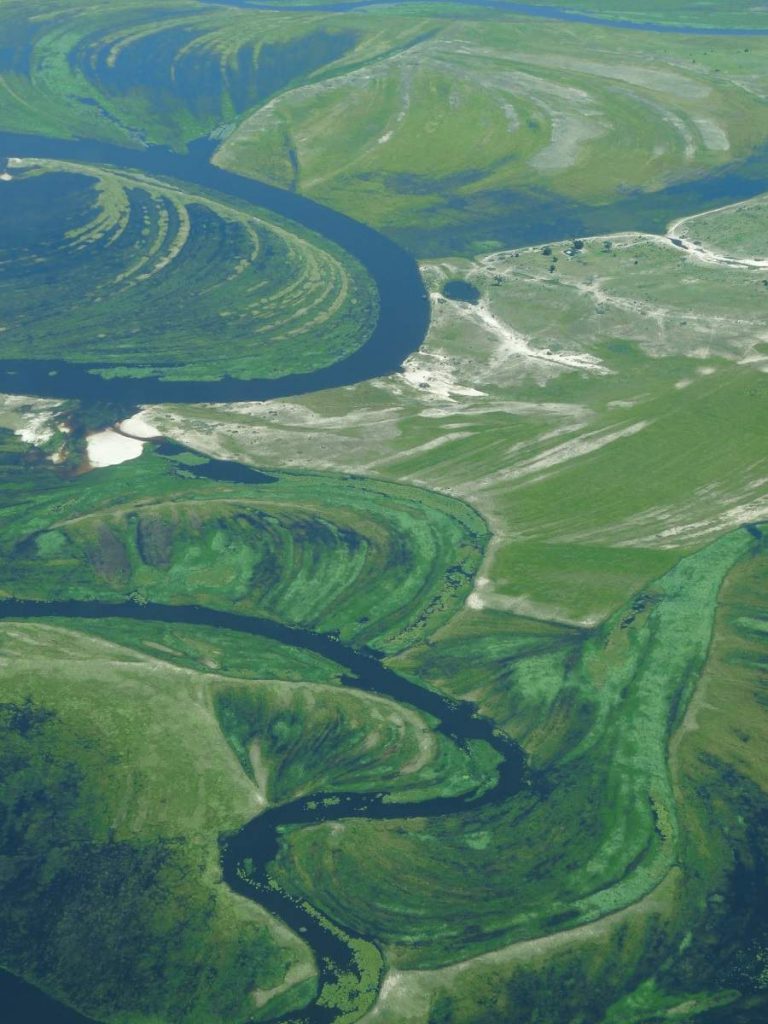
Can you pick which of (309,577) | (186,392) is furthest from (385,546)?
(186,392)

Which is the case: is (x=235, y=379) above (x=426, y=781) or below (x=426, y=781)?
above

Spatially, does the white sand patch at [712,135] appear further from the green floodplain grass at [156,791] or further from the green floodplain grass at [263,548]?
the green floodplain grass at [156,791]

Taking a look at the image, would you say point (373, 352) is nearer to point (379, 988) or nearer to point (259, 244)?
point (259, 244)

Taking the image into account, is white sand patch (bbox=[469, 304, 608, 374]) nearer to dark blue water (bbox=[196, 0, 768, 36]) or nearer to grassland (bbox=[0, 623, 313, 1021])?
grassland (bbox=[0, 623, 313, 1021])

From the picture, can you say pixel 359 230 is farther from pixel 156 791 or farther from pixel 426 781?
pixel 156 791

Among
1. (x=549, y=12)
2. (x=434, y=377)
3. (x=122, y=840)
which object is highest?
(x=549, y=12)

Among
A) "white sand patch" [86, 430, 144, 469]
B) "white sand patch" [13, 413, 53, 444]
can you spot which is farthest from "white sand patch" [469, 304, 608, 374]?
"white sand patch" [13, 413, 53, 444]

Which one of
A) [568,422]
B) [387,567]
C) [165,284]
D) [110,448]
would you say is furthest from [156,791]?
[165,284]

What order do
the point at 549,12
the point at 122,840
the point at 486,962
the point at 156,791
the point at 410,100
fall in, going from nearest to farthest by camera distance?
the point at 486,962, the point at 122,840, the point at 156,791, the point at 410,100, the point at 549,12
